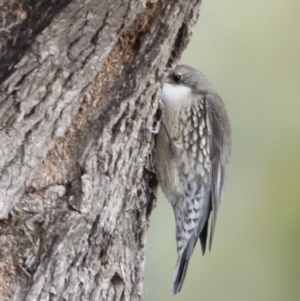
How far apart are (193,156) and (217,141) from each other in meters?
0.15

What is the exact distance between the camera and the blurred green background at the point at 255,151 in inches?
189

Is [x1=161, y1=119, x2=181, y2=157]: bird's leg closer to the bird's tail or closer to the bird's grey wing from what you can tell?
the bird's grey wing

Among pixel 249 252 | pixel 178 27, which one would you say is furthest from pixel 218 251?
pixel 178 27

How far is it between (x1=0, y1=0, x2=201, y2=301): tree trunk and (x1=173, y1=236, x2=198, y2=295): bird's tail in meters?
0.83

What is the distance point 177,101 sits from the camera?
318cm

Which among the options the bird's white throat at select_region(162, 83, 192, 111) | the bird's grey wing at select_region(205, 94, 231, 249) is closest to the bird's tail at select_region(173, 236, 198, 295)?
the bird's grey wing at select_region(205, 94, 231, 249)

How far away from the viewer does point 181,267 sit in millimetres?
3248

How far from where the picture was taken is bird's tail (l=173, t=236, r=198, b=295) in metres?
3.23

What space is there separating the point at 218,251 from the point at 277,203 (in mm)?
541

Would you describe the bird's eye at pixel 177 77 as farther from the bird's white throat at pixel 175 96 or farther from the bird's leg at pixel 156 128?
the bird's leg at pixel 156 128

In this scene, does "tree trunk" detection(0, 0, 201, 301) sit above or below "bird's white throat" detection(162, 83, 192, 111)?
below

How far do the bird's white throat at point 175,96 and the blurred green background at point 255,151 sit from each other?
152 centimetres

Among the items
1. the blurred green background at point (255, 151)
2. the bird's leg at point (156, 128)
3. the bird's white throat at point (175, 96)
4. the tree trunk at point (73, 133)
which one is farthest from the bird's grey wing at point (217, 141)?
the blurred green background at point (255, 151)

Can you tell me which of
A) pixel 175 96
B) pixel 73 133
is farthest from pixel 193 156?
pixel 73 133
